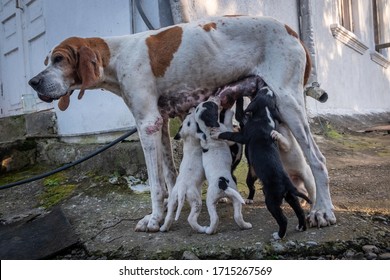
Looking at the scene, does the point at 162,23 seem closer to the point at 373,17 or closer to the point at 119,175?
the point at 119,175

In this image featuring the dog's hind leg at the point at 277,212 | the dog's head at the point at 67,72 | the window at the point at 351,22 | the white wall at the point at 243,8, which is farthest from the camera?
the window at the point at 351,22

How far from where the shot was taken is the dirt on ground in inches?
95.6

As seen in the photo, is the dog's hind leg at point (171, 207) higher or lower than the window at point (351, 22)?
lower

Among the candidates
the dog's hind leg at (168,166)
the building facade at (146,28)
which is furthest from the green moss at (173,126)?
the dog's hind leg at (168,166)

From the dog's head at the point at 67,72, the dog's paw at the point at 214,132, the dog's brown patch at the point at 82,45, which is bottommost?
the dog's paw at the point at 214,132

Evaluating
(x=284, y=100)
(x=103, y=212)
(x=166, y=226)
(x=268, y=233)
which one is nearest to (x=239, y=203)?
(x=268, y=233)

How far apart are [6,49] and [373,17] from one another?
29.2 ft

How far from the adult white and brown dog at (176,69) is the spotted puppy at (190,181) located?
0.17 meters

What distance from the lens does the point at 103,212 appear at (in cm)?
358

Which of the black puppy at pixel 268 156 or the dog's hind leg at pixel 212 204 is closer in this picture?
the black puppy at pixel 268 156

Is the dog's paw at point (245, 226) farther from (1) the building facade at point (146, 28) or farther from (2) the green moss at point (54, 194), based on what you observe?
(1) the building facade at point (146, 28)

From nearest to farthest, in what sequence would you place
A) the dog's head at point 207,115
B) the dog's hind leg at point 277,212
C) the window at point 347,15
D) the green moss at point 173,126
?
the dog's hind leg at point 277,212 → the dog's head at point 207,115 → the green moss at point 173,126 → the window at point 347,15

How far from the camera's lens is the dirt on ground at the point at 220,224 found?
95.6 inches

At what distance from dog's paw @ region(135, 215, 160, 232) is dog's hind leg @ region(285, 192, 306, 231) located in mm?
942
